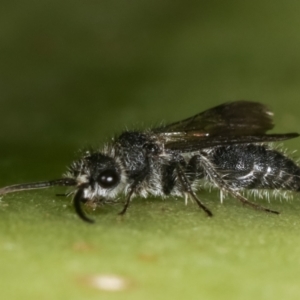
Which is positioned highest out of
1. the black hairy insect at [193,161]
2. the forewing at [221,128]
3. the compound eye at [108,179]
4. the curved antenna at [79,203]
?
the forewing at [221,128]

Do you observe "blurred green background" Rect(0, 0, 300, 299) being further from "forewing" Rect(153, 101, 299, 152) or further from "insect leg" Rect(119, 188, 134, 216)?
"forewing" Rect(153, 101, 299, 152)

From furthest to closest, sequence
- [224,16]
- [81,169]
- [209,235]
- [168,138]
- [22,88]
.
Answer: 1. [224,16]
2. [22,88]
3. [168,138]
4. [81,169]
5. [209,235]

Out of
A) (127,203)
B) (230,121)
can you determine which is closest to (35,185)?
(127,203)

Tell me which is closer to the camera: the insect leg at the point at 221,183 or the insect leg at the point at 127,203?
the insect leg at the point at 127,203

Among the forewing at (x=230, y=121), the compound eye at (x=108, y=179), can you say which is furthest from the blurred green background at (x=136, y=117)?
the forewing at (x=230, y=121)

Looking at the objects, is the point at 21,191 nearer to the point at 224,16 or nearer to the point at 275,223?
the point at 275,223

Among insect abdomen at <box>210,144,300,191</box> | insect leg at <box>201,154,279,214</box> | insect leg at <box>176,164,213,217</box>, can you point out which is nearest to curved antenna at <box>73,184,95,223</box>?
insect leg at <box>176,164,213,217</box>

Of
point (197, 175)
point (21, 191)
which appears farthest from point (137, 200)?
point (21, 191)

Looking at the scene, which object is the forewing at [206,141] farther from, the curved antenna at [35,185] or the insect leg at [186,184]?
the curved antenna at [35,185]
